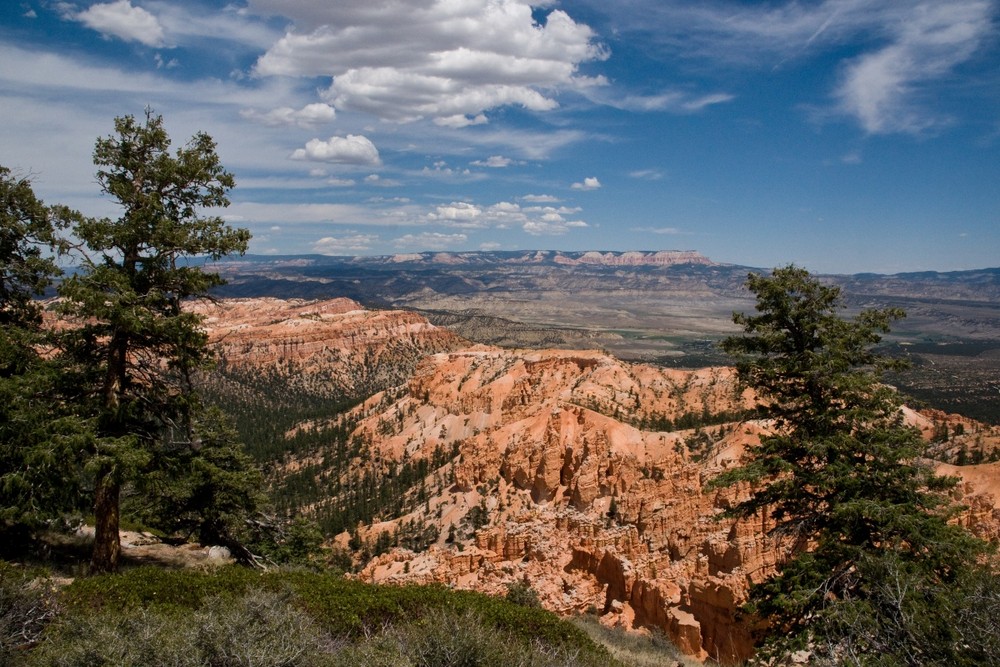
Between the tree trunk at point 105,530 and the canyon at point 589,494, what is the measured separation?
398 cm

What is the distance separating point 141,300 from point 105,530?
5.27m

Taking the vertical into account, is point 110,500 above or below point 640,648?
above

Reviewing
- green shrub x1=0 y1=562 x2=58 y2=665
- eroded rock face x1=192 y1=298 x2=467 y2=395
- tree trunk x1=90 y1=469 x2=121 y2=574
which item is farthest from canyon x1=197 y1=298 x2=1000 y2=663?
eroded rock face x1=192 y1=298 x2=467 y2=395

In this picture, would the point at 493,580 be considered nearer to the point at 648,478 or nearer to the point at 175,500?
the point at 648,478

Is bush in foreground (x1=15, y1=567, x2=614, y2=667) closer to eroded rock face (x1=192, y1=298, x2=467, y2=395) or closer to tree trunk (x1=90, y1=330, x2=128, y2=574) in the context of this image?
tree trunk (x1=90, y1=330, x2=128, y2=574)

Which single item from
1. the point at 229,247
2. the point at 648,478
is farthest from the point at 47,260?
the point at 648,478

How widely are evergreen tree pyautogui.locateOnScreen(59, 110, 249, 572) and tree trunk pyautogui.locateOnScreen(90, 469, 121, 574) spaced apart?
0.07 ft

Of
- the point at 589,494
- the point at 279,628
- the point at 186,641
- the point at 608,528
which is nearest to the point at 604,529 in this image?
the point at 608,528

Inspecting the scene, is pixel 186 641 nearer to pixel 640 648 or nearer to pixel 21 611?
pixel 21 611

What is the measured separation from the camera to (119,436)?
42.3 feet

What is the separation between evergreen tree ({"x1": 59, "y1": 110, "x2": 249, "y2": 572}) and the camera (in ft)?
40.3

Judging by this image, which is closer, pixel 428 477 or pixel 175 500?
pixel 175 500

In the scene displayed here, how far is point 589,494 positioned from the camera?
30.9 meters

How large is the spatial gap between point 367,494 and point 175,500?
3497 cm
